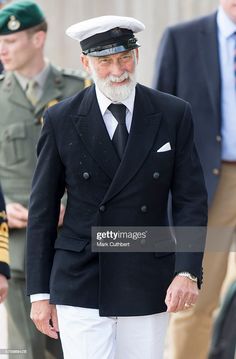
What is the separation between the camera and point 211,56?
6156 millimetres

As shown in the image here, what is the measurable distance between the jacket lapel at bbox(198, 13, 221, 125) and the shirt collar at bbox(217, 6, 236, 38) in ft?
0.09

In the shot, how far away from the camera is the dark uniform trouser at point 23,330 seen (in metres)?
6.36

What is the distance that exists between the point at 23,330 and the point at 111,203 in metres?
1.86

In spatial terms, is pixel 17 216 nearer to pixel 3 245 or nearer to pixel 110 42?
pixel 3 245

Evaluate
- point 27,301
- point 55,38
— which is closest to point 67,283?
point 27,301

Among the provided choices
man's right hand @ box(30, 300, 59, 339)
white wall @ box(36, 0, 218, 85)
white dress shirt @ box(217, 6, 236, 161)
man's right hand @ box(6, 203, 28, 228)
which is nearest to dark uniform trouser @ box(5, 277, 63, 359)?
man's right hand @ box(6, 203, 28, 228)

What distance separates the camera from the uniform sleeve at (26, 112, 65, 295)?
4.78 metres

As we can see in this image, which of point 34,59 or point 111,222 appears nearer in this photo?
point 111,222

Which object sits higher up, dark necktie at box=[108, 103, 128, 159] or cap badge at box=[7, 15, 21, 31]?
dark necktie at box=[108, 103, 128, 159]

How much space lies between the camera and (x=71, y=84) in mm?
6551

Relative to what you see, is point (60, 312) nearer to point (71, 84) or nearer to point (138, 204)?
point (138, 204)

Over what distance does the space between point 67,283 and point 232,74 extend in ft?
5.85

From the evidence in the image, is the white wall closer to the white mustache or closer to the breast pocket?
the breast pocket

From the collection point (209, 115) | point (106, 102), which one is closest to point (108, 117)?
point (106, 102)
